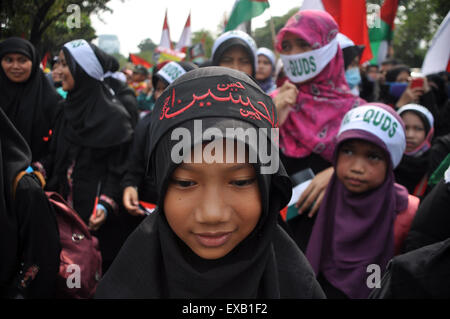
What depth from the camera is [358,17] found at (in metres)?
3.31

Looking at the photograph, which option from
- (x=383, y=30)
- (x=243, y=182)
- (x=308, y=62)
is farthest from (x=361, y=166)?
(x=383, y=30)

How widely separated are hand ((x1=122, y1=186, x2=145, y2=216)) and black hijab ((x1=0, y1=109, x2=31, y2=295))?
0.92 m

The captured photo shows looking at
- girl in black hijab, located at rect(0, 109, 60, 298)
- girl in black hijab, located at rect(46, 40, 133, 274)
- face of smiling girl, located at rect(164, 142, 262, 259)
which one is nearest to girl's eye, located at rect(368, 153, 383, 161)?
face of smiling girl, located at rect(164, 142, 262, 259)

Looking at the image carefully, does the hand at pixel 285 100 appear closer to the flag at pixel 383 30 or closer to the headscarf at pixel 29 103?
the headscarf at pixel 29 103

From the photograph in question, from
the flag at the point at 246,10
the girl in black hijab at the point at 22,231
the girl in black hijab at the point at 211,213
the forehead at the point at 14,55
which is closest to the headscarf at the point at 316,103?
the girl in black hijab at the point at 211,213

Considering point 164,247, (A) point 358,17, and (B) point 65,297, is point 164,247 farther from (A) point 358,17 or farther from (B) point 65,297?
(A) point 358,17

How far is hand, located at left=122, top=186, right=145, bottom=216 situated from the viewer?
2543mm

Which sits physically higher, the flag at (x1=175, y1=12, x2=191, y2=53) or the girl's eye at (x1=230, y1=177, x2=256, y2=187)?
the flag at (x1=175, y1=12, x2=191, y2=53)

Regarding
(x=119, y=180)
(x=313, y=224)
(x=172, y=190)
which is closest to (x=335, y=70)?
(x=313, y=224)

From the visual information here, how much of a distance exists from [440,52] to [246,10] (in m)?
2.73

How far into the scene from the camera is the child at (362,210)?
180cm

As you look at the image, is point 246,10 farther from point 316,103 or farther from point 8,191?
point 8,191

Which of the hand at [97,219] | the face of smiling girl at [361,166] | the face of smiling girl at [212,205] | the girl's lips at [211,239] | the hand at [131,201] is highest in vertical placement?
the face of smiling girl at [212,205]

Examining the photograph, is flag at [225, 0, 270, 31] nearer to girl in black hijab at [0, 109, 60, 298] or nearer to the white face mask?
the white face mask
